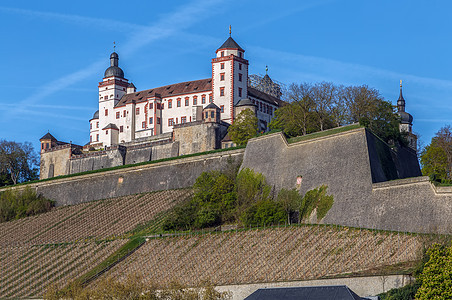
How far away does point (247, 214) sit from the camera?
177 feet

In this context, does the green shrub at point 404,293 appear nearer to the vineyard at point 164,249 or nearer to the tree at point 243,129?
the vineyard at point 164,249

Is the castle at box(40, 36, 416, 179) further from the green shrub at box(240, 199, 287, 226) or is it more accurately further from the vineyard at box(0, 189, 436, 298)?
the green shrub at box(240, 199, 287, 226)

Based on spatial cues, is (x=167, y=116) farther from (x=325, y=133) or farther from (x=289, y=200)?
(x=289, y=200)

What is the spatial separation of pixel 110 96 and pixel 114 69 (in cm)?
395

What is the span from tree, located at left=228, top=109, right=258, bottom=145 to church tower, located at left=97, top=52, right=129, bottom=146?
2036cm

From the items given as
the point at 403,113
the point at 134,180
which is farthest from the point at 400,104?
the point at 134,180

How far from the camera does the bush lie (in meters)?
75.9

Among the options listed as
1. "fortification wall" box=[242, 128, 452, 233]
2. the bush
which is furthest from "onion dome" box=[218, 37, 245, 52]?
the bush

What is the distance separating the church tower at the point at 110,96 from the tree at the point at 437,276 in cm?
5641

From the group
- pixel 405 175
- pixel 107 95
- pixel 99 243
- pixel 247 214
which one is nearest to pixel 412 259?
pixel 247 214

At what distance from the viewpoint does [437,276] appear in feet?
117

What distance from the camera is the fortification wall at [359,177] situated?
45.9 m

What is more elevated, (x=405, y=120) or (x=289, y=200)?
(x=405, y=120)

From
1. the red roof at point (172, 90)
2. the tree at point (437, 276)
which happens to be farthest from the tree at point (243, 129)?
the tree at point (437, 276)
